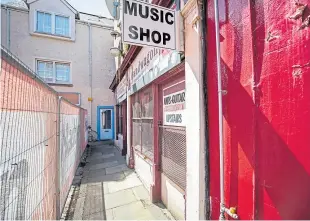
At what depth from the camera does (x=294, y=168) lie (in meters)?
1.35

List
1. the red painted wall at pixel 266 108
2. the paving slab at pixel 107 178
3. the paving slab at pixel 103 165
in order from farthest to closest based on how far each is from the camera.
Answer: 1. the paving slab at pixel 103 165
2. the paving slab at pixel 107 178
3. the red painted wall at pixel 266 108

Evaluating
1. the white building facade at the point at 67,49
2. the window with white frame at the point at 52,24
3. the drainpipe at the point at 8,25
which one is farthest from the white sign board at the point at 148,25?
the drainpipe at the point at 8,25

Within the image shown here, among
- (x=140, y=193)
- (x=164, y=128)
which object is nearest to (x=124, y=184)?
(x=140, y=193)

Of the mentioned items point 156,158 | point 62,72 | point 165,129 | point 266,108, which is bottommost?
point 156,158

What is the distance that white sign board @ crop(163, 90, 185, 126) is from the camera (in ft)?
9.86

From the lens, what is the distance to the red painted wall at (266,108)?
1.32 meters

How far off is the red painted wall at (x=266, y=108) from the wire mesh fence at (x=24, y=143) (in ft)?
6.58

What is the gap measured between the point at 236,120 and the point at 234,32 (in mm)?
907

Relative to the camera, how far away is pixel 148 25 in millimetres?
2297

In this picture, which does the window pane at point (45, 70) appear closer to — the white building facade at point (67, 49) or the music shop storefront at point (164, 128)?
the white building facade at point (67, 49)

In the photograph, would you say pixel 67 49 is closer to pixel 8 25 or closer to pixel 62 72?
pixel 62 72

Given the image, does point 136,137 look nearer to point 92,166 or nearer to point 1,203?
point 92,166

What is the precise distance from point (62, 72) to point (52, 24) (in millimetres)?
3655

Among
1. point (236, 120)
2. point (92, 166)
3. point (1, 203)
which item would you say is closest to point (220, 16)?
point (236, 120)
